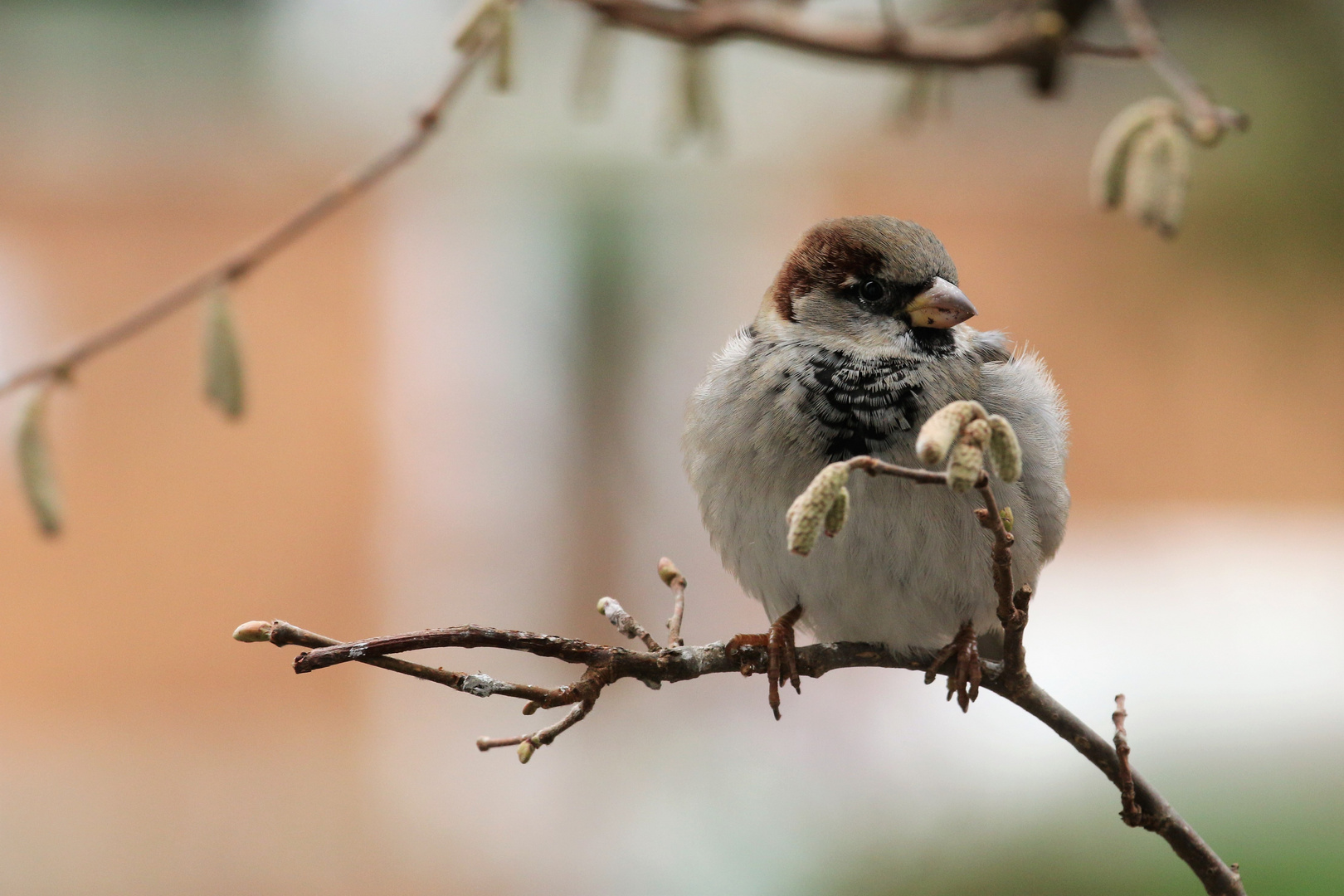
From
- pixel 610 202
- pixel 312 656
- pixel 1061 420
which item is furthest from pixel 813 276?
pixel 610 202

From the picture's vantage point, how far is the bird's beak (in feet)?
2.96

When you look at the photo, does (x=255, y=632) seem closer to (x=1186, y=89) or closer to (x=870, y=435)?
(x=870, y=435)

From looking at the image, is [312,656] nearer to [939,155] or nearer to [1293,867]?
[1293,867]

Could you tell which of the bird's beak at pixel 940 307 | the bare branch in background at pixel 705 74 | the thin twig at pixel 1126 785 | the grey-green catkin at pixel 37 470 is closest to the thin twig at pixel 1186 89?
the bare branch in background at pixel 705 74

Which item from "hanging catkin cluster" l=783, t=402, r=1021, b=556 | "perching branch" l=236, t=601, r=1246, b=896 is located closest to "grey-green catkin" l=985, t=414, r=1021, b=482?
"hanging catkin cluster" l=783, t=402, r=1021, b=556

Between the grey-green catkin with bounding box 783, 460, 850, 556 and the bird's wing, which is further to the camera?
the bird's wing

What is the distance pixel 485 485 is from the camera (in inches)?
132

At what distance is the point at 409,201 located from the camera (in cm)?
360

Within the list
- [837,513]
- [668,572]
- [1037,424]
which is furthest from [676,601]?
[1037,424]

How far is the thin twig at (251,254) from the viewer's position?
866 mm

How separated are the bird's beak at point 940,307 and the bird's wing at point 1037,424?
0.08 m

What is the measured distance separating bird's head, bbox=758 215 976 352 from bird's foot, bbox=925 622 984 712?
0.75ft

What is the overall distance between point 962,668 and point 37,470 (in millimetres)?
673

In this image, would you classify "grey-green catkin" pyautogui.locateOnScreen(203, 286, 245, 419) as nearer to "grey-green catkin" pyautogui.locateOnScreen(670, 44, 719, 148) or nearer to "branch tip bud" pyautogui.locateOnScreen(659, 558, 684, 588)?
"branch tip bud" pyautogui.locateOnScreen(659, 558, 684, 588)
